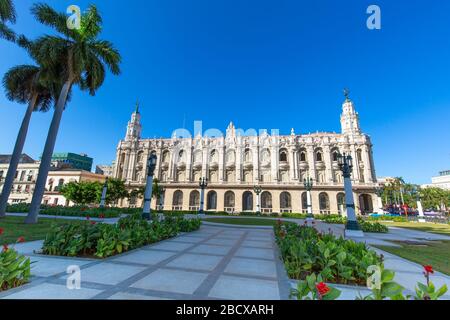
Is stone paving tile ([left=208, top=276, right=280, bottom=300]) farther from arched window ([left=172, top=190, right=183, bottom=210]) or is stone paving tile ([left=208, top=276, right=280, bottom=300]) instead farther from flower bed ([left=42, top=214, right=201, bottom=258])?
arched window ([left=172, top=190, right=183, bottom=210])

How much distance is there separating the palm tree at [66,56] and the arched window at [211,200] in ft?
106

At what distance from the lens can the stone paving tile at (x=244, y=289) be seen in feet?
12.6

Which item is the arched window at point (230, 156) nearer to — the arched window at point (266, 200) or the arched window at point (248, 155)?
the arched window at point (248, 155)

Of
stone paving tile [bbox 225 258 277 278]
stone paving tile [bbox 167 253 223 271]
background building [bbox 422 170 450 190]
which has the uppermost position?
background building [bbox 422 170 450 190]

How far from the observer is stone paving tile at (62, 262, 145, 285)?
14.5ft

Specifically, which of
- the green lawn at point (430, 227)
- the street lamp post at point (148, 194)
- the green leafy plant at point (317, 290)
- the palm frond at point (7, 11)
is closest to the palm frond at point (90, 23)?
→ the palm frond at point (7, 11)

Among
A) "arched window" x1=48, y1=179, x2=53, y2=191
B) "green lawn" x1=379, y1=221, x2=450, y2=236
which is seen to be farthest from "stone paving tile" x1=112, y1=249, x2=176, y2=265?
"arched window" x1=48, y1=179, x2=53, y2=191

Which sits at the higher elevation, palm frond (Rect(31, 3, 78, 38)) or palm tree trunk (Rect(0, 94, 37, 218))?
palm frond (Rect(31, 3, 78, 38))

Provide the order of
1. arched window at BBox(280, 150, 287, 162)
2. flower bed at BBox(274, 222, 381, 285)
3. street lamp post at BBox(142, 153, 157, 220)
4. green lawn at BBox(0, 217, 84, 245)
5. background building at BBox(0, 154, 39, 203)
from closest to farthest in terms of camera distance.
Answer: flower bed at BBox(274, 222, 381, 285) < green lawn at BBox(0, 217, 84, 245) < street lamp post at BBox(142, 153, 157, 220) < arched window at BBox(280, 150, 287, 162) < background building at BBox(0, 154, 39, 203)

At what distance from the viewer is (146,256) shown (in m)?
6.68

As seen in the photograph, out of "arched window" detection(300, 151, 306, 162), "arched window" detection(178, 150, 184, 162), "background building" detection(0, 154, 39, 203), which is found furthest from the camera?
"background building" detection(0, 154, 39, 203)

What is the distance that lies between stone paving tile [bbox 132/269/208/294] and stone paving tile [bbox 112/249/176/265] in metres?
1.12
